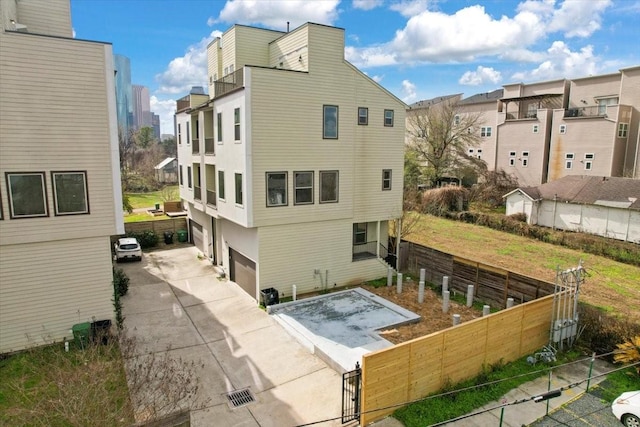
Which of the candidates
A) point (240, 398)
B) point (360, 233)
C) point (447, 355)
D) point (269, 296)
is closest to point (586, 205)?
point (360, 233)

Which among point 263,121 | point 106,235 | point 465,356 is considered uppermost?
point 263,121

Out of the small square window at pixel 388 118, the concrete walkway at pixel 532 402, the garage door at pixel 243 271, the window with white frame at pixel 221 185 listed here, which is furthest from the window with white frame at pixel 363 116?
the concrete walkway at pixel 532 402

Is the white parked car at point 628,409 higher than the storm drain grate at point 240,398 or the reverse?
higher

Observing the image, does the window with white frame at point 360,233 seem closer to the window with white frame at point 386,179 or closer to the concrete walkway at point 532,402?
the window with white frame at point 386,179

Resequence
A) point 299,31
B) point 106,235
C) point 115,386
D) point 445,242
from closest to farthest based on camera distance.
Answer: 1. point 115,386
2. point 106,235
3. point 299,31
4. point 445,242

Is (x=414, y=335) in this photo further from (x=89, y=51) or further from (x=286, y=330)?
(x=89, y=51)

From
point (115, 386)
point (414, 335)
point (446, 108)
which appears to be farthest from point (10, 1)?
point (446, 108)
